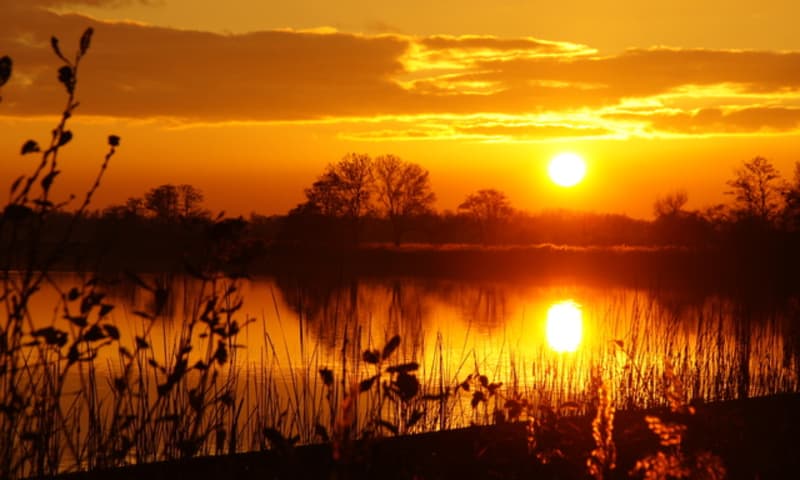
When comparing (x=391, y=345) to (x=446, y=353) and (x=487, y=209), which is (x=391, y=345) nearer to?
(x=446, y=353)

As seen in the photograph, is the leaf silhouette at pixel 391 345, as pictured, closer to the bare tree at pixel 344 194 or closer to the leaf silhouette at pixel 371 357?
the leaf silhouette at pixel 371 357

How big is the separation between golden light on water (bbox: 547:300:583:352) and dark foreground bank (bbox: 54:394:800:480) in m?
5.09

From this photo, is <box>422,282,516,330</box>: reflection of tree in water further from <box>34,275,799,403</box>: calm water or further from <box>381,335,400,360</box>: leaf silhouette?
<box>381,335,400,360</box>: leaf silhouette

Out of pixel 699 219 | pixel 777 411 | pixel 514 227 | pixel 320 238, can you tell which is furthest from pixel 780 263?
pixel 514 227

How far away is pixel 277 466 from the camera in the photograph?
3824 mm

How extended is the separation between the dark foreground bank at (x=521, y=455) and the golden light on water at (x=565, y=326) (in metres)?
5.09

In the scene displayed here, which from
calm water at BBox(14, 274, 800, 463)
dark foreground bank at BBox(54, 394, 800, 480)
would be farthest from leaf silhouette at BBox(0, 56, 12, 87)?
dark foreground bank at BBox(54, 394, 800, 480)

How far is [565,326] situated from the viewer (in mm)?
15141

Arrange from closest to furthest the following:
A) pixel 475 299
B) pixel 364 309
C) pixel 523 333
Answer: pixel 523 333, pixel 364 309, pixel 475 299

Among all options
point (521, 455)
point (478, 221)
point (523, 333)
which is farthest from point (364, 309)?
point (478, 221)

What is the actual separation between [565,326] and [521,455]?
10.9 meters

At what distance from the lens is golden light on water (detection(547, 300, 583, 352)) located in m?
11.7

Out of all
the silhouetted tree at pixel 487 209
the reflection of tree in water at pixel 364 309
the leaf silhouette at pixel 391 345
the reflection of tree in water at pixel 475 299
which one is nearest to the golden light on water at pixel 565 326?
the reflection of tree in water at pixel 475 299

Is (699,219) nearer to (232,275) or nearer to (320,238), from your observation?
(320,238)
